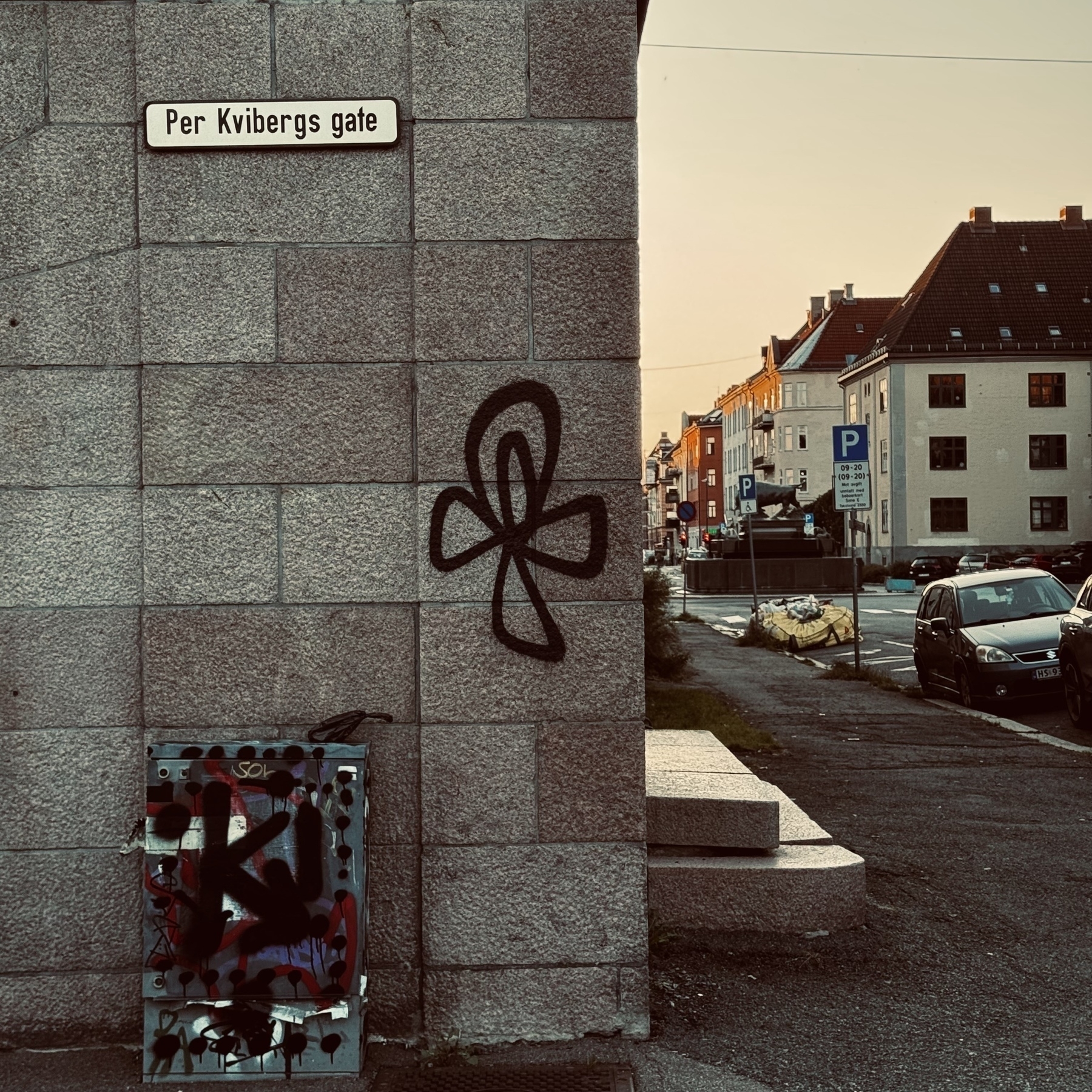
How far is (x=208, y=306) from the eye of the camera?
4660 millimetres

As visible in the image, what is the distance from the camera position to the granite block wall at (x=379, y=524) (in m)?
4.63

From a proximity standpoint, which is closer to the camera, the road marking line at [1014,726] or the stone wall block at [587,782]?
the stone wall block at [587,782]

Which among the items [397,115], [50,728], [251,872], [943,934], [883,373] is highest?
[883,373]

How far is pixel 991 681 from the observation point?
1552 cm

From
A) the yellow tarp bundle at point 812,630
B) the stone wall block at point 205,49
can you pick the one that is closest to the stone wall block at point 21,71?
the stone wall block at point 205,49

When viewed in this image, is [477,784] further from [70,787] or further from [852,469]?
[852,469]

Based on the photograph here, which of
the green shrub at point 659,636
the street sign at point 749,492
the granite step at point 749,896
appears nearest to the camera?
the granite step at point 749,896

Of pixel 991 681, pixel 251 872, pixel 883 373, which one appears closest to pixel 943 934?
pixel 251 872

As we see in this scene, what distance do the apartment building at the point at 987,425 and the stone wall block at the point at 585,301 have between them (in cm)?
6733

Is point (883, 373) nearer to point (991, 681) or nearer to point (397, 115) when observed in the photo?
point (991, 681)

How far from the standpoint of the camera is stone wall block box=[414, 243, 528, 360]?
4.63m

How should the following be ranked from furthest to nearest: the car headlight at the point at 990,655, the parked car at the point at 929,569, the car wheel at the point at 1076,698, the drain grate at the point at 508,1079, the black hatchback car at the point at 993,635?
the parked car at the point at 929,569 → the car headlight at the point at 990,655 → the black hatchback car at the point at 993,635 → the car wheel at the point at 1076,698 → the drain grate at the point at 508,1079

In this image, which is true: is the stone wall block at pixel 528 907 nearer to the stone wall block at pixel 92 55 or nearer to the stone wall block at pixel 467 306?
the stone wall block at pixel 467 306

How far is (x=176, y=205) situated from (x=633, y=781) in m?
2.35
